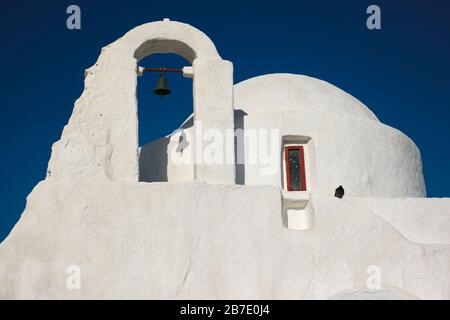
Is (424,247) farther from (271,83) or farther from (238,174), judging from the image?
(271,83)

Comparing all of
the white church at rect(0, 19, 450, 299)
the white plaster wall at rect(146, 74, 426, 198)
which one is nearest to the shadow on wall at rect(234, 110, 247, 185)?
the white plaster wall at rect(146, 74, 426, 198)

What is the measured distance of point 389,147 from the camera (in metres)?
16.8

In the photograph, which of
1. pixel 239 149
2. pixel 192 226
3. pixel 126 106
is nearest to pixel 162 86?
pixel 239 149

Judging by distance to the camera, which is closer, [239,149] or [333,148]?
[239,149]

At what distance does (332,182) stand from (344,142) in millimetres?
1111

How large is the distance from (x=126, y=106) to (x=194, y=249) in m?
3.41

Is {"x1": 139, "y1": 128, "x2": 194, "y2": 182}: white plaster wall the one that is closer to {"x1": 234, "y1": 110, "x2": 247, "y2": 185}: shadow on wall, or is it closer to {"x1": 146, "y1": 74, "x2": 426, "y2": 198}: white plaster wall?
{"x1": 146, "y1": 74, "x2": 426, "y2": 198}: white plaster wall

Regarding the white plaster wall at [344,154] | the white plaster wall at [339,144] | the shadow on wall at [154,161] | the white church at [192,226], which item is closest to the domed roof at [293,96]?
the white plaster wall at [339,144]

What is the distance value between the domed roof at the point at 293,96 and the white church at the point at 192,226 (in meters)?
3.30

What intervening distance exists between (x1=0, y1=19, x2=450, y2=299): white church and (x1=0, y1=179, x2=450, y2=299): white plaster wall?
19 millimetres

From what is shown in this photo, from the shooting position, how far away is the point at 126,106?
43.7 feet

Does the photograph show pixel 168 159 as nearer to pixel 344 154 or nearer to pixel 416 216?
pixel 344 154

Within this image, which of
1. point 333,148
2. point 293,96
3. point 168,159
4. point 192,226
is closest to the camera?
point 192,226
